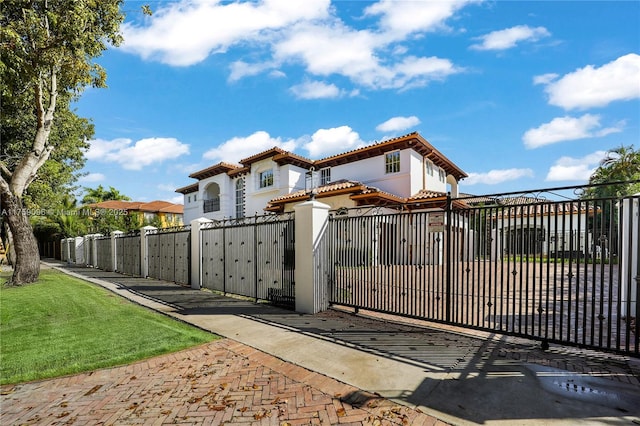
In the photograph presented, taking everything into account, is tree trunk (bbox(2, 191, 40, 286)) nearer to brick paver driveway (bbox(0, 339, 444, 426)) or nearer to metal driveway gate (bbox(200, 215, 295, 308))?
metal driveway gate (bbox(200, 215, 295, 308))

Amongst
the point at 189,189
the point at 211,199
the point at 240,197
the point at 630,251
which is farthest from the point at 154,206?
the point at 630,251

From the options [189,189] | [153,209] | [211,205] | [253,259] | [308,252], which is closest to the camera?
[308,252]

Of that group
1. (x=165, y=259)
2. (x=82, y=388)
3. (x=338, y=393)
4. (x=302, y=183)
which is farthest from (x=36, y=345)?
(x=302, y=183)

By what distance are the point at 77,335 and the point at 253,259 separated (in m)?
4.02

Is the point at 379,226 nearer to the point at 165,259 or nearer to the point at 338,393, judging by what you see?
the point at 338,393

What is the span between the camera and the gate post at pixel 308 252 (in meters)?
6.79

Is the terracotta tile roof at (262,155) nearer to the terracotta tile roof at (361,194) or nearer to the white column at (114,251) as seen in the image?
the terracotta tile roof at (361,194)

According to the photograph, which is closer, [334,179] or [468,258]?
[468,258]

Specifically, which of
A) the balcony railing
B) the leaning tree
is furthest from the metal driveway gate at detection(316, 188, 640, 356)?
the balcony railing

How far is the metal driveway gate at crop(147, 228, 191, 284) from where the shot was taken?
37.8 feet

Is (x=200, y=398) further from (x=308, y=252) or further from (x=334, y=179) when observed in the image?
(x=334, y=179)

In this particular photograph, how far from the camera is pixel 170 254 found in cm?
1248

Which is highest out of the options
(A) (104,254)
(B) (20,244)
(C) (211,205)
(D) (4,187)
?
(D) (4,187)

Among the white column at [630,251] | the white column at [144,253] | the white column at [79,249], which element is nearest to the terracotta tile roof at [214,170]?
the white column at [79,249]
